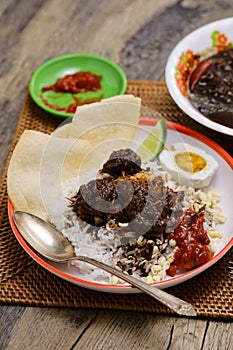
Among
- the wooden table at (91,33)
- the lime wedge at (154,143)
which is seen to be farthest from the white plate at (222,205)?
the wooden table at (91,33)

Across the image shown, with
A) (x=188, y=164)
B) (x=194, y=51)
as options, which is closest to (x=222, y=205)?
(x=188, y=164)

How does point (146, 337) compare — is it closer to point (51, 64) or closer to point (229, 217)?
point (229, 217)

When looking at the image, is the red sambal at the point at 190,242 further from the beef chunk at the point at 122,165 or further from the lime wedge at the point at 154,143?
the lime wedge at the point at 154,143

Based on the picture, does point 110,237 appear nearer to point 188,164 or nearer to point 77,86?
point 188,164

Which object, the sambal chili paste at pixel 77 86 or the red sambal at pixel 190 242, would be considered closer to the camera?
the red sambal at pixel 190 242

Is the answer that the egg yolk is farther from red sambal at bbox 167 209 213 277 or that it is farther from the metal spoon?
the metal spoon

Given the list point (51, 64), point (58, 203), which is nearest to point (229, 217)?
point (58, 203)
